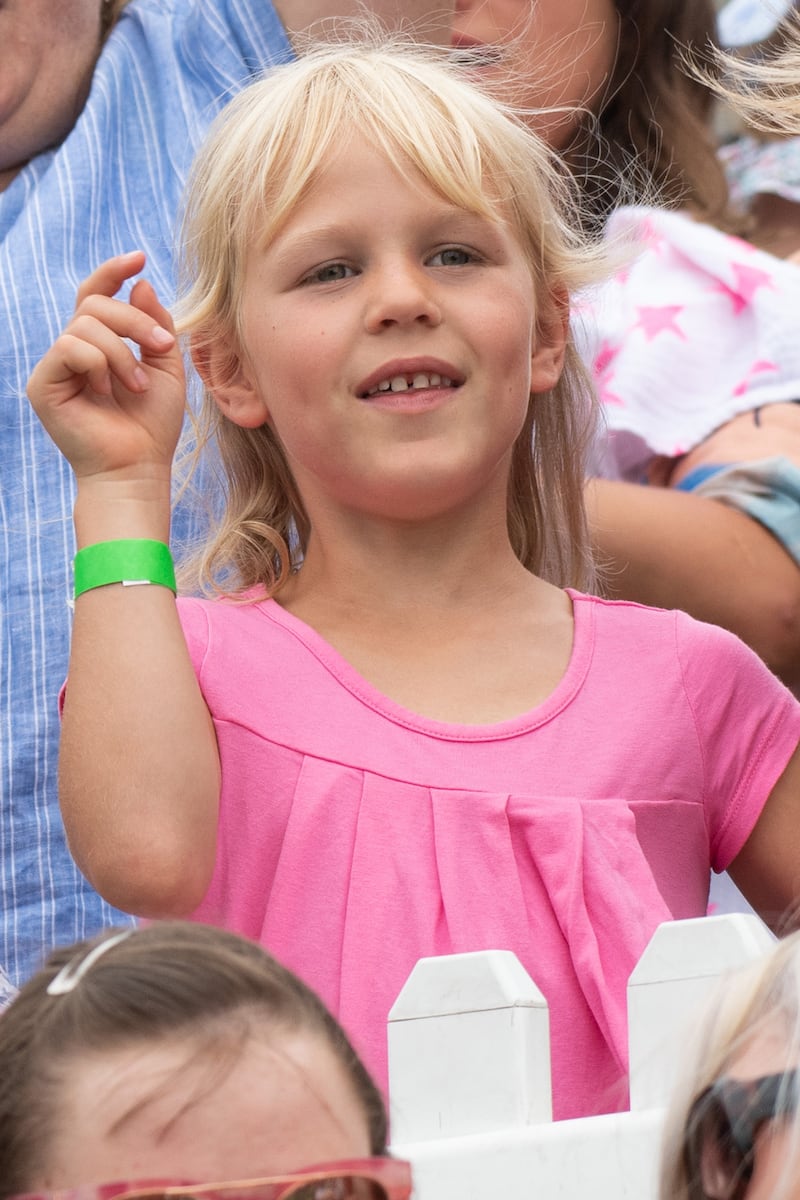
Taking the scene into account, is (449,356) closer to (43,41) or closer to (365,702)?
(365,702)

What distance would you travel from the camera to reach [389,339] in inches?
87.2

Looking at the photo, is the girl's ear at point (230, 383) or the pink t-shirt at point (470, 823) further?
the girl's ear at point (230, 383)

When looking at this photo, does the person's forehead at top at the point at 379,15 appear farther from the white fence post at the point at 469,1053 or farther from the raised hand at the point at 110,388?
the white fence post at the point at 469,1053

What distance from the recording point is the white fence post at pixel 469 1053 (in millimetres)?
1631

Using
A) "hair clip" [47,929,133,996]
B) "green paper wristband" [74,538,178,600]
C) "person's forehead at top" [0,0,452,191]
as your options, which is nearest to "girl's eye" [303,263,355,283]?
"green paper wristband" [74,538,178,600]

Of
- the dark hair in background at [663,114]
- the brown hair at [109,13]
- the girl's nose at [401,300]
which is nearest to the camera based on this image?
the girl's nose at [401,300]

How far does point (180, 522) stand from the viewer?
2.63m

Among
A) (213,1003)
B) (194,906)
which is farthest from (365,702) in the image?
(213,1003)

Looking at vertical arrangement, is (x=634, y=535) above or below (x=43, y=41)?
below

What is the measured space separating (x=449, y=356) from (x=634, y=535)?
24.0 inches

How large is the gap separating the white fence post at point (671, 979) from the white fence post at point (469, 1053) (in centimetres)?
8

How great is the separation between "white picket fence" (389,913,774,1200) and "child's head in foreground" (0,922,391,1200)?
23cm

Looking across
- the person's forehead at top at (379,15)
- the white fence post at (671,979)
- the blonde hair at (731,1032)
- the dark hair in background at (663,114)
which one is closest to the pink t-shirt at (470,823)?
the white fence post at (671,979)

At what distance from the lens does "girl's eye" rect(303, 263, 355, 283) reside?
2273mm
